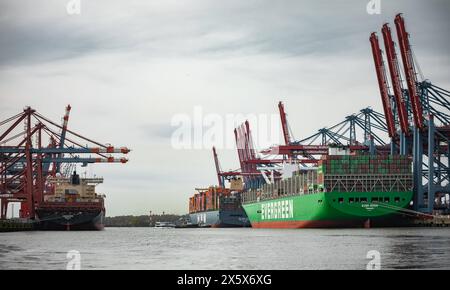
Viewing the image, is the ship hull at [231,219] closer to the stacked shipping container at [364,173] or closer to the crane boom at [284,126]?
the crane boom at [284,126]

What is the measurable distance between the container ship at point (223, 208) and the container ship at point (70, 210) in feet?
177

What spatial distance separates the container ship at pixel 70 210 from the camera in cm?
10962

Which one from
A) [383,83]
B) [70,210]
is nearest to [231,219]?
[70,210]

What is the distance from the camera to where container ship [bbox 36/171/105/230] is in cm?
10962

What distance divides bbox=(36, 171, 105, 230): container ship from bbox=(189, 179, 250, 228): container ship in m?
53.9

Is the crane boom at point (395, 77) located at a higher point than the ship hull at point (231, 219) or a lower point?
higher

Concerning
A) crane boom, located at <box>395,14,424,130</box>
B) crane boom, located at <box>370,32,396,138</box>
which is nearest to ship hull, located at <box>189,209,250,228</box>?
crane boom, located at <box>370,32,396,138</box>

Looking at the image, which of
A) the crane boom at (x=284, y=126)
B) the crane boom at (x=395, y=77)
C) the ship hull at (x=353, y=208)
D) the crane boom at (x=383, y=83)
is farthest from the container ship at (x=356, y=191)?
the crane boom at (x=284, y=126)

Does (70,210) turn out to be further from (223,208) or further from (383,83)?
(223,208)

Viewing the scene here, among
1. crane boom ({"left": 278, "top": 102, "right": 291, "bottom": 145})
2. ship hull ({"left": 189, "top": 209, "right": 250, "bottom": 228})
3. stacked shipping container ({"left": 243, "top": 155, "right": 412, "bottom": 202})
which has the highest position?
crane boom ({"left": 278, "top": 102, "right": 291, "bottom": 145})

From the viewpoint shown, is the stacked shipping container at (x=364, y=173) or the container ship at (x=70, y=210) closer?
the stacked shipping container at (x=364, y=173)

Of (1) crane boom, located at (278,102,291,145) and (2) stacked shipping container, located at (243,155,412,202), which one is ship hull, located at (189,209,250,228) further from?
(2) stacked shipping container, located at (243,155,412,202)
